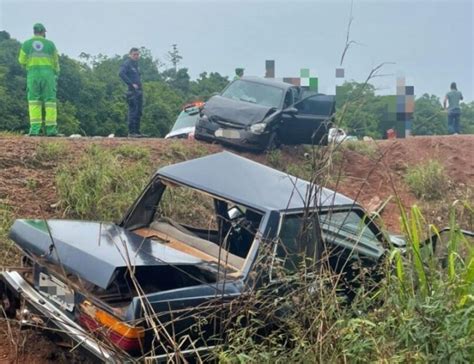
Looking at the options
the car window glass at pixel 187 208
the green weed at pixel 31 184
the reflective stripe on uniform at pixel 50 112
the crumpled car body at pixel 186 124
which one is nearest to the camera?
the car window glass at pixel 187 208

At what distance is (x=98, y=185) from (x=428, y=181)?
643 cm

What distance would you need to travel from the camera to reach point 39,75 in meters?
8.97

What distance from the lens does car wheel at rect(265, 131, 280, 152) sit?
10.3 meters

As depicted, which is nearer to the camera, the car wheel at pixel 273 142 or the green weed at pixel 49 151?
the green weed at pixel 49 151

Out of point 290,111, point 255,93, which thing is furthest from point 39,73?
point 290,111

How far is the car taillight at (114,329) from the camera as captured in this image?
114 inches

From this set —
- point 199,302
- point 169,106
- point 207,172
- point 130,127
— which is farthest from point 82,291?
point 169,106

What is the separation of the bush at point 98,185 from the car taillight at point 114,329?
3.31m

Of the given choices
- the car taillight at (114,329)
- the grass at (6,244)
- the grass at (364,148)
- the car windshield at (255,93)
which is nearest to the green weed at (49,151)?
the grass at (6,244)

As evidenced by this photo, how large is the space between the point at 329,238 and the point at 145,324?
1285 millimetres

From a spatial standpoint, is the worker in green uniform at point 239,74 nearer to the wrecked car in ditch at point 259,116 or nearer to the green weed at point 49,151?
the wrecked car in ditch at point 259,116

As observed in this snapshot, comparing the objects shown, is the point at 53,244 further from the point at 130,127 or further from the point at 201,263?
the point at 130,127

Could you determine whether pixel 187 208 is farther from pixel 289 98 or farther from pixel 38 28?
pixel 289 98

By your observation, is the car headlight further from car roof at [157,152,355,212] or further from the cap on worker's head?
car roof at [157,152,355,212]
